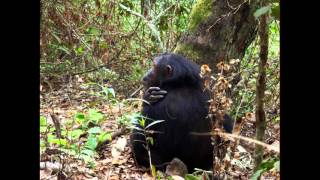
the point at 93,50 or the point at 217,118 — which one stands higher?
the point at 93,50

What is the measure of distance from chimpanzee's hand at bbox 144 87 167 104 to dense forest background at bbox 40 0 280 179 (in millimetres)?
241

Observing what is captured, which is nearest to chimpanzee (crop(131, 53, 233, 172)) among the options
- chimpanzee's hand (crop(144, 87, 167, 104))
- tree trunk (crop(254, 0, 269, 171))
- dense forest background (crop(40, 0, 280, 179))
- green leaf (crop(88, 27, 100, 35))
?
chimpanzee's hand (crop(144, 87, 167, 104))

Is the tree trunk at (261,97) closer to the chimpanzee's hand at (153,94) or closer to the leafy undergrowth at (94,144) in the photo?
the leafy undergrowth at (94,144)

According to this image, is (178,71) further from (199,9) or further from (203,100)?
(199,9)

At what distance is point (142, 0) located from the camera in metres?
7.91

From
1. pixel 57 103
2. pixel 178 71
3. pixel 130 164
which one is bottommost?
pixel 130 164

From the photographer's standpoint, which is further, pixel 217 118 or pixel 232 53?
pixel 232 53

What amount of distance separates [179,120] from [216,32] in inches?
49.8

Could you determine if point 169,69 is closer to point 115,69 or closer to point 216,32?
point 216,32

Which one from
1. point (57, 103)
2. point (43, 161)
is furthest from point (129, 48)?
point (43, 161)

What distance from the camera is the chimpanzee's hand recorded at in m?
5.45
